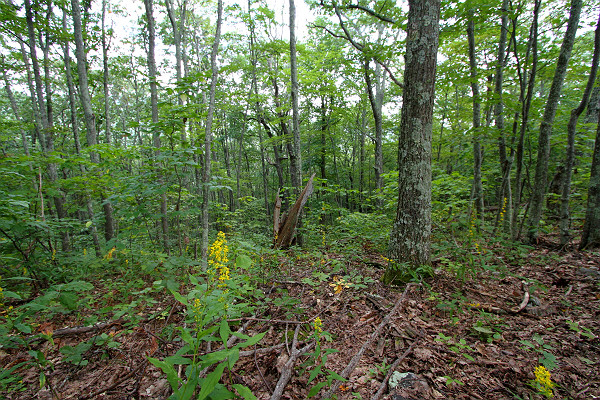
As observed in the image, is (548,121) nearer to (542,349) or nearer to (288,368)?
(542,349)

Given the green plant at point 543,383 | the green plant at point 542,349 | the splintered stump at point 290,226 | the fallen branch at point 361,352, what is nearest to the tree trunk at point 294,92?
the splintered stump at point 290,226

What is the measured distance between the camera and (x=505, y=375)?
6.37 feet

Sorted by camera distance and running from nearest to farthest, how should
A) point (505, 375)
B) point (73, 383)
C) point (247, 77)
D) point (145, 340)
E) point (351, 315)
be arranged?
point (505, 375), point (73, 383), point (145, 340), point (351, 315), point (247, 77)

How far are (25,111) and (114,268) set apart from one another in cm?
1824

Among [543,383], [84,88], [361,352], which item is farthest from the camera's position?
[84,88]

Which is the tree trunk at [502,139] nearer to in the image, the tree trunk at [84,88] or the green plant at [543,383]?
the green plant at [543,383]

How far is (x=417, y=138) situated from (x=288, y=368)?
3110 mm

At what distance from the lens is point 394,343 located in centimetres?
235

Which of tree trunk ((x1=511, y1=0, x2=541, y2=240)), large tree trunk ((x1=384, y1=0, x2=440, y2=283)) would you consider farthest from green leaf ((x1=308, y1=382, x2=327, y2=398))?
tree trunk ((x1=511, y1=0, x2=541, y2=240))

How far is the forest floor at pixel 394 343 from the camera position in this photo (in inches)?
74.0

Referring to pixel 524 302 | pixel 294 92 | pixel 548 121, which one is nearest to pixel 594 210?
pixel 548 121

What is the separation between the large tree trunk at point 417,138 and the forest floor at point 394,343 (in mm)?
501

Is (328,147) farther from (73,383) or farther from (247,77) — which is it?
(73,383)

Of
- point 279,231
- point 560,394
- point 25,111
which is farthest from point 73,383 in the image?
point 25,111
